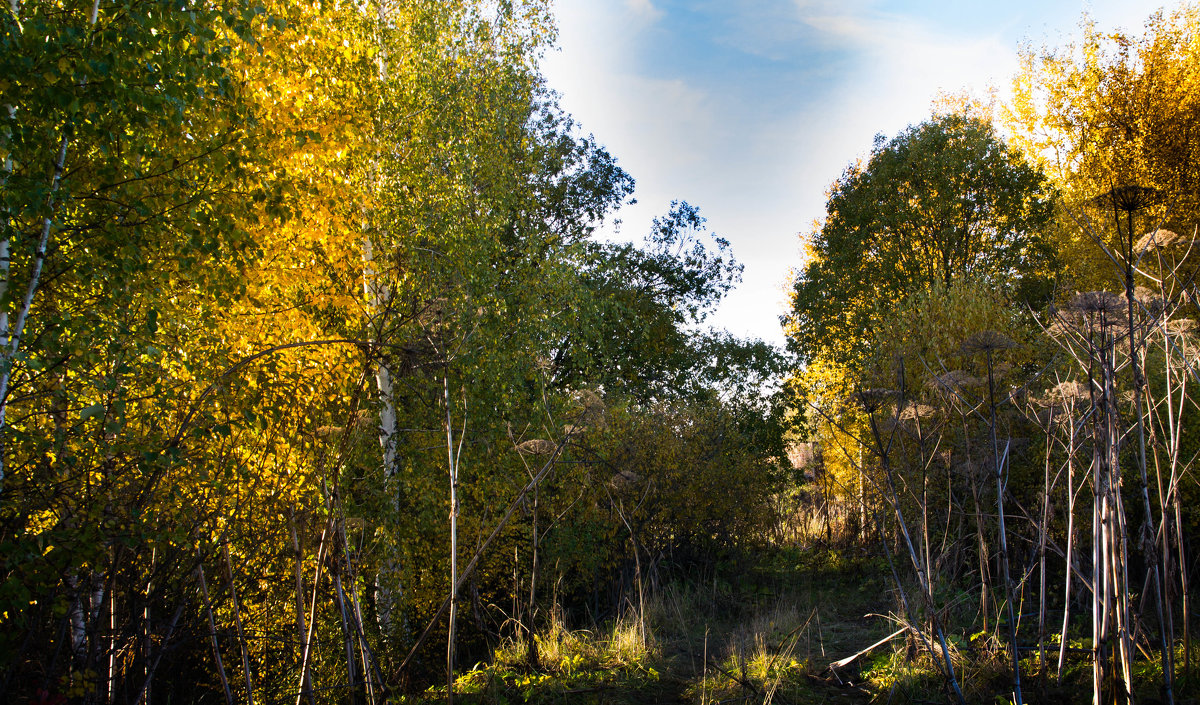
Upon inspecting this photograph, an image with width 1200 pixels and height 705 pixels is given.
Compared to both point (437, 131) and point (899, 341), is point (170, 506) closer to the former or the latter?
point (437, 131)

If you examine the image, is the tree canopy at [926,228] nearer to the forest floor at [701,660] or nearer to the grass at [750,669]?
the forest floor at [701,660]

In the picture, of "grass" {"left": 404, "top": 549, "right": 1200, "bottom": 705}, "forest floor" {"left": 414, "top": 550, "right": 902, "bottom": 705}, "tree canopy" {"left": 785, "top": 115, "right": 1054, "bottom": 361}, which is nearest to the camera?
"grass" {"left": 404, "top": 549, "right": 1200, "bottom": 705}

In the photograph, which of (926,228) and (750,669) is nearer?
(750,669)

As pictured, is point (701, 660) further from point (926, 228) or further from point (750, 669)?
point (926, 228)

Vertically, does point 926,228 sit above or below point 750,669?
above

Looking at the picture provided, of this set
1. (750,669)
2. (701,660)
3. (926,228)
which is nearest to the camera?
(750,669)

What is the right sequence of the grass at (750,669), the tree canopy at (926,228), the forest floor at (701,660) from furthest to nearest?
the tree canopy at (926,228), the forest floor at (701,660), the grass at (750,669)

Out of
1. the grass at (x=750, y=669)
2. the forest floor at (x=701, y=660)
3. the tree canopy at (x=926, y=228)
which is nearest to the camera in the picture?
the grass at (x=750, y=669)

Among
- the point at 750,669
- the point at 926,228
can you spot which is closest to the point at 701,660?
the point at 750,669

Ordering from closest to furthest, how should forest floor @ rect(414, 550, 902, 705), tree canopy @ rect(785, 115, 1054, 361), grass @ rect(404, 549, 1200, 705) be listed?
grass @ rect(404, 549, 1200, 705) < forest floor @ rect(414, 550, 902, 705) < tree canopy @ rect(785, 115, 1054, 361)

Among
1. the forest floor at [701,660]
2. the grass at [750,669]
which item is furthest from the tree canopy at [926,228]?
the grass at [750,669]

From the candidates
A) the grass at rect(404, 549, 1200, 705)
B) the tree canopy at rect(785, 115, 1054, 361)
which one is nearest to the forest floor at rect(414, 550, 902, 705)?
the grass at rect(404, 549, 1200, 705)

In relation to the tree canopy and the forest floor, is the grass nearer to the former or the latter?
the forest floor

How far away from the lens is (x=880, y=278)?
15.6 meters
